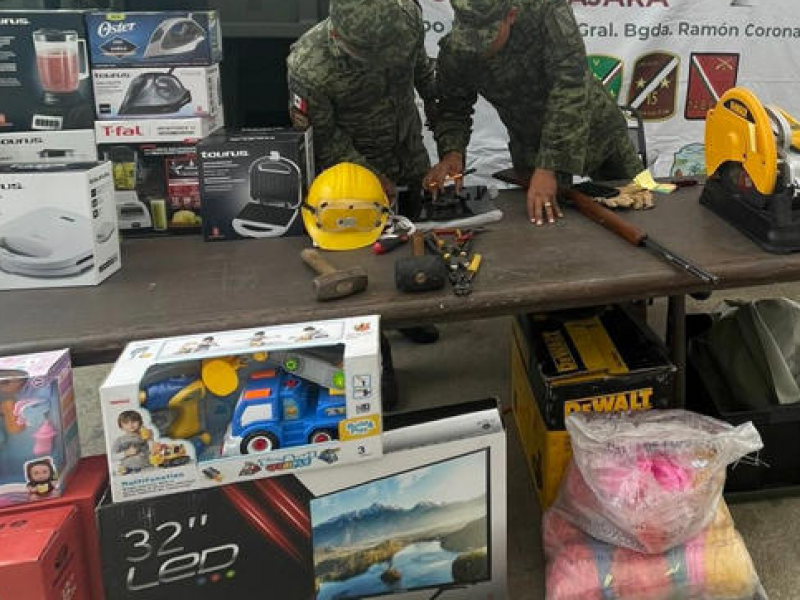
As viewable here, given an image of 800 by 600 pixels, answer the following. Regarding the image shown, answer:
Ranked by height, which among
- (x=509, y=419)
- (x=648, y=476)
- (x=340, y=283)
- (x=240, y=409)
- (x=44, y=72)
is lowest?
(x=509, y=419)

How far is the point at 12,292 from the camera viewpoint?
1.38 m

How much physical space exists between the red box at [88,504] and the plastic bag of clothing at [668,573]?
804mm

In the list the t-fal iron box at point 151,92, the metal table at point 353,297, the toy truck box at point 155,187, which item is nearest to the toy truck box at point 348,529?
the metal table at point 353,297

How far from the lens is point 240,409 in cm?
107

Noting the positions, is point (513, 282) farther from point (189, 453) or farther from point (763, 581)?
point (763, 581)

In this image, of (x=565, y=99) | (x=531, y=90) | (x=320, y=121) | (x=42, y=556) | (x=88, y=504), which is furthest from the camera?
(x=531, y=90)

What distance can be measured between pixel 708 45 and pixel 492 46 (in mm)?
1783

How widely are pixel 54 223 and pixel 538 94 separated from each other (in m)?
1.32

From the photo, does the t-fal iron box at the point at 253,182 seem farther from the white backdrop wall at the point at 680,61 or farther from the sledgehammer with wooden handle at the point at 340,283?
the white backdrop wall at the point at 680,61

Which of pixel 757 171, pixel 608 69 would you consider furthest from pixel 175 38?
pixel 608 69

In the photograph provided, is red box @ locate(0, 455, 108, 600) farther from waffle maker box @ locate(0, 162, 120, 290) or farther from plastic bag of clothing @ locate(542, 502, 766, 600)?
plastic bag of clothing @ locate(542, 502, 766, 600)

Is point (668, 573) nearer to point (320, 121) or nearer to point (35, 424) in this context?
point (35, 424)

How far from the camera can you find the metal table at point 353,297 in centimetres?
122

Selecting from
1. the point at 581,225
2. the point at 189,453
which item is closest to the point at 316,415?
the point at 189,453
